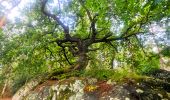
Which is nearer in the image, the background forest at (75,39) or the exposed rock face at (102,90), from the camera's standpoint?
the exposed rock face at (102,90)

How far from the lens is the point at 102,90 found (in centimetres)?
744

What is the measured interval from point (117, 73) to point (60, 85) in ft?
6.06

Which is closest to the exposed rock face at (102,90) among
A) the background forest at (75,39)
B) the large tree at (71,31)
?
the background forest at (75,39)

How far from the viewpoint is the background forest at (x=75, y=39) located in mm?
9852

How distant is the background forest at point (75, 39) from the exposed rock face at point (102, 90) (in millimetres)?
917

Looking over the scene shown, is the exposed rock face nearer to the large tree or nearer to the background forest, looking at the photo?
the background forest

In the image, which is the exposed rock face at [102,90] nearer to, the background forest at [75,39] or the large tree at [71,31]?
the background forest at [75,39]

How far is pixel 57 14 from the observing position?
12086 mm

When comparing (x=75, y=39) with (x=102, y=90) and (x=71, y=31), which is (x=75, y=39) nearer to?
(x=71, y=31)

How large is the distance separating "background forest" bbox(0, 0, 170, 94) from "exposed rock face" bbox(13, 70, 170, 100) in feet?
3.01

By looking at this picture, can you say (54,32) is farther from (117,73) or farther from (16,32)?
(117,73)

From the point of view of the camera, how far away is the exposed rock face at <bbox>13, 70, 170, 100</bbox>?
7.08 m

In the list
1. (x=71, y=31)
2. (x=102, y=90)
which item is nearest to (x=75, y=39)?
(x=71, y=31)

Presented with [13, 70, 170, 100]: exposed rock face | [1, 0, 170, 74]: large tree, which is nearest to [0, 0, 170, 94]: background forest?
[1, 0, 170, 74]: large tree
